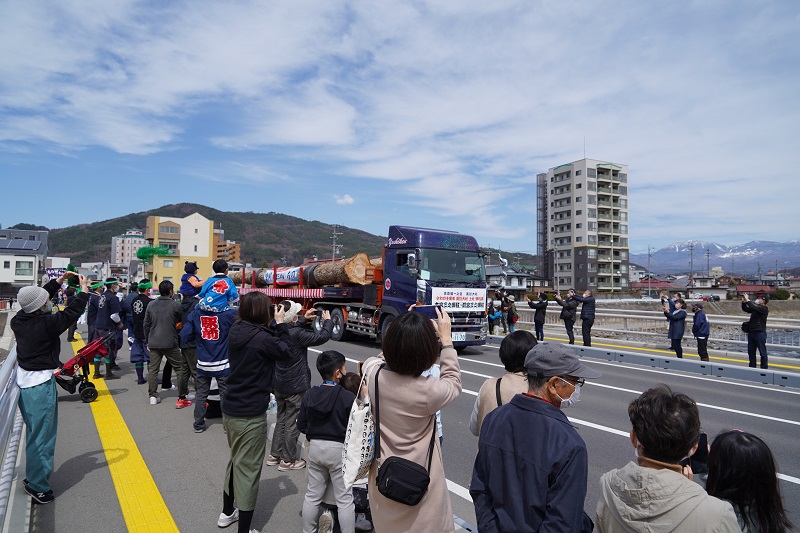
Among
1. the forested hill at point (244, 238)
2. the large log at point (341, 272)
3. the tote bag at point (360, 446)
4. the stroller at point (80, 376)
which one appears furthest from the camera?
the forested hill at point (244, 238)

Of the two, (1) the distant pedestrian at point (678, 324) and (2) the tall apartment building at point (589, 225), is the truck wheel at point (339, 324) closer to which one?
(1) the distant pedestrian at point (678, 324)

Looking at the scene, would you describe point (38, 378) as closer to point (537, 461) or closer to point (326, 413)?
point (326, 413)

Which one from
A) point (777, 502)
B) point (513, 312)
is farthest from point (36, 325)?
point (513, 312)

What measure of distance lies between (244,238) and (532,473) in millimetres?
178822

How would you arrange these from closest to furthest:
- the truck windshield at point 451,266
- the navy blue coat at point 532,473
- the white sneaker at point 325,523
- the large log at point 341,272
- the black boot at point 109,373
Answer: the navy blue coat at point 532,473
the white sneaker at point 325,523
the black boot at point 109,373
the truck windshield at point 451,266
the large log at point 341,272

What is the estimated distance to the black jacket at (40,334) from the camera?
4.38 meters

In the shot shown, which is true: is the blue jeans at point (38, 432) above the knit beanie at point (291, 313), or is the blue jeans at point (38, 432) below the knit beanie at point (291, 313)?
below

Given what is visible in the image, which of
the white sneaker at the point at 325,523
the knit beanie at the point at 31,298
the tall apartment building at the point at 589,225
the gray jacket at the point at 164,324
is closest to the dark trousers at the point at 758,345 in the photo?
the white sneaker at the point at 325,523

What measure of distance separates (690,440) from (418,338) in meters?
1.24

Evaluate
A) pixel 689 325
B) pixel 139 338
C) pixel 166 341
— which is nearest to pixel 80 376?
pixel 139 338

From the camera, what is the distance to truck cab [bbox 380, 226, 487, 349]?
12.9 meters

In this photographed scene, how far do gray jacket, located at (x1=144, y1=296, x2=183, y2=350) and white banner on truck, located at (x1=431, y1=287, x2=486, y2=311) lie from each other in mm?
6553

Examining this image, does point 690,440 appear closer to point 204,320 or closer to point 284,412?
point 284,412

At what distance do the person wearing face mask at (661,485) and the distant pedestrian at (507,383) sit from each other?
0.96 m
